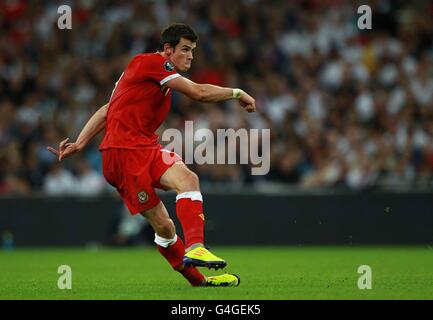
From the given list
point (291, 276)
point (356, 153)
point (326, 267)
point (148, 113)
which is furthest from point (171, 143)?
point (148, 113)

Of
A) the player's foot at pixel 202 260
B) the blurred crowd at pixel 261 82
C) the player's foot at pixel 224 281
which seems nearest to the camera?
the player's foot at pixel 202 260

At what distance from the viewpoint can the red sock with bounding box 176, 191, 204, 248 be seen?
8.00 meters

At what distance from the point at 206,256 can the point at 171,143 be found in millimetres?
8153

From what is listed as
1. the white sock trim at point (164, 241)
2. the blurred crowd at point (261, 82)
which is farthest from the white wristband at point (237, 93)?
the blurred crowd at point (261, 82)

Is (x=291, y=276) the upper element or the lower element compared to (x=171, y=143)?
lower

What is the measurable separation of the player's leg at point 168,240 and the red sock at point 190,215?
282mm

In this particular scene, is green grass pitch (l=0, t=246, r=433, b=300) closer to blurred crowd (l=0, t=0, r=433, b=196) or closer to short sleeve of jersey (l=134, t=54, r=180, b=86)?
blurred crowd (l=0, t=0, r=433, b=196)

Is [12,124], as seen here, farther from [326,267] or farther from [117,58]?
[326,267]

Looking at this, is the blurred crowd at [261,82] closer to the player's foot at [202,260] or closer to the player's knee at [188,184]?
the player's knee at [188,184]

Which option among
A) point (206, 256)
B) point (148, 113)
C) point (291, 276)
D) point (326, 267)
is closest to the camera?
point (206, 256)

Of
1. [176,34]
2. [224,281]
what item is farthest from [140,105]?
[224,281]

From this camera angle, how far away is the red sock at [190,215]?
8000mm

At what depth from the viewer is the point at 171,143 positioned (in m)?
15.8

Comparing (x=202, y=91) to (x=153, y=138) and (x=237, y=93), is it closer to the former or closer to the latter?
(x=237, y=93)
